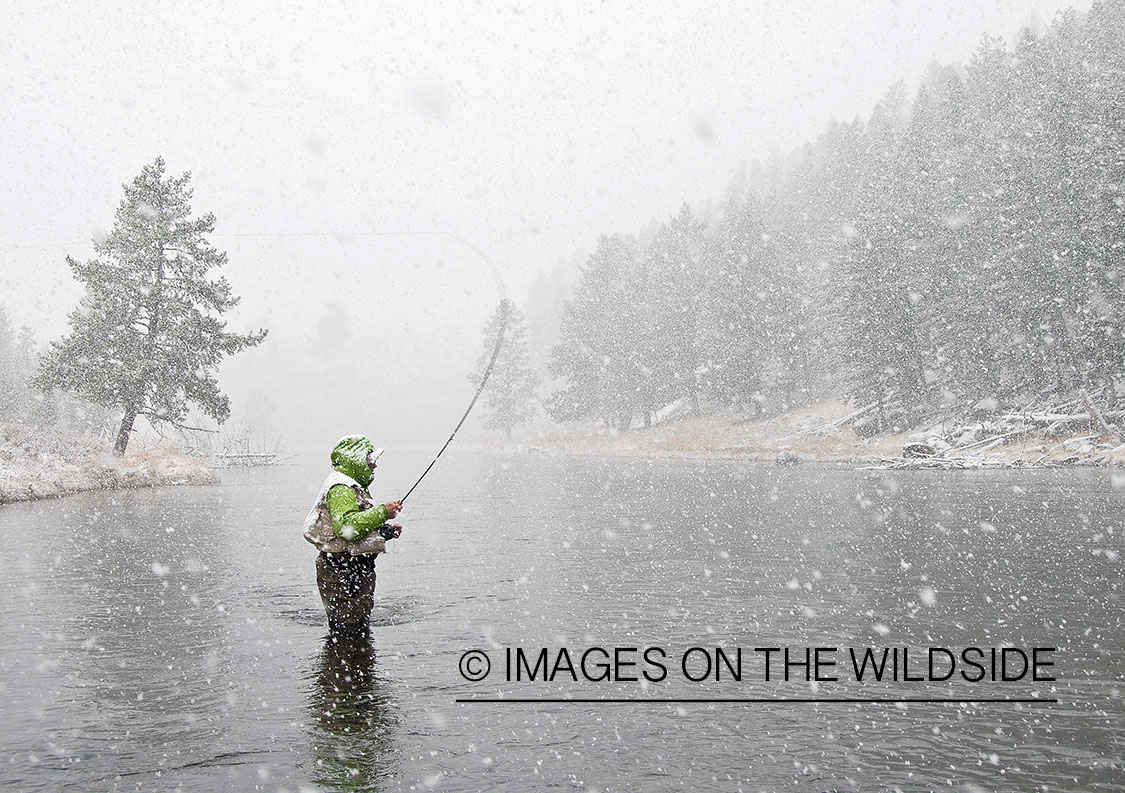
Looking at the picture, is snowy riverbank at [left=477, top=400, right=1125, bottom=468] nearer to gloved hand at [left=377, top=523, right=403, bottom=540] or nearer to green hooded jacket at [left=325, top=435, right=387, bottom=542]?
green hooded jacket at [left=325, top=435, right=387, bottom=542]

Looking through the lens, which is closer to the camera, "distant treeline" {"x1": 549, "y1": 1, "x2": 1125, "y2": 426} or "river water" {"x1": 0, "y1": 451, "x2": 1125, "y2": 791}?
"river water" {"x1": 0, "y1": 451, "x2": 1125, "y2": 791}

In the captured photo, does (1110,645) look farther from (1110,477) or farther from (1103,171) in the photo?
(1103,171)

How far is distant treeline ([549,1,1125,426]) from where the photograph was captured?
3041 cm

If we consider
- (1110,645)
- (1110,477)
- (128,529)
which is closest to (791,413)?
(1110,477)

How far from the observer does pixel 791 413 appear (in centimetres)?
5088

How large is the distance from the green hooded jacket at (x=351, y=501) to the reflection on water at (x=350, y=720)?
1133 millimetres

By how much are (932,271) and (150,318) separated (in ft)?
113

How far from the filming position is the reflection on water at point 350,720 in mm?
4885

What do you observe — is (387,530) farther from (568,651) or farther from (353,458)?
(568,651)

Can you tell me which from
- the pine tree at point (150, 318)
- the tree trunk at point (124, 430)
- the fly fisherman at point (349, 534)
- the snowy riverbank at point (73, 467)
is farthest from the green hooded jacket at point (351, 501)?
the tree trunk at point (124, 430)

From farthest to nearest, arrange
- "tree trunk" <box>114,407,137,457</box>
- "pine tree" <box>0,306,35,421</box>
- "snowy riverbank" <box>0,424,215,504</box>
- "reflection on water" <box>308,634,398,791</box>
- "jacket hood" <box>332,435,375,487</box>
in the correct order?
"pine tree" <box>0,306,35,421</box>, "tree trunk" <box>114,407,137,457</box>, "snowy riverbank" <box>0,424,215,504</box>, "jacket hood" <box>332,435,375,487</box>, "reflection on water" <box>308,634,398,791</box>

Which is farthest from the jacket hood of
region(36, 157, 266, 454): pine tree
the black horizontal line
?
region(36, 157, 266, 454): pine tree

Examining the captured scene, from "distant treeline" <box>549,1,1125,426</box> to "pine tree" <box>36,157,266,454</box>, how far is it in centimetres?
2979

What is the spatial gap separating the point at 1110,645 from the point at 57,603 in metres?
11.6
